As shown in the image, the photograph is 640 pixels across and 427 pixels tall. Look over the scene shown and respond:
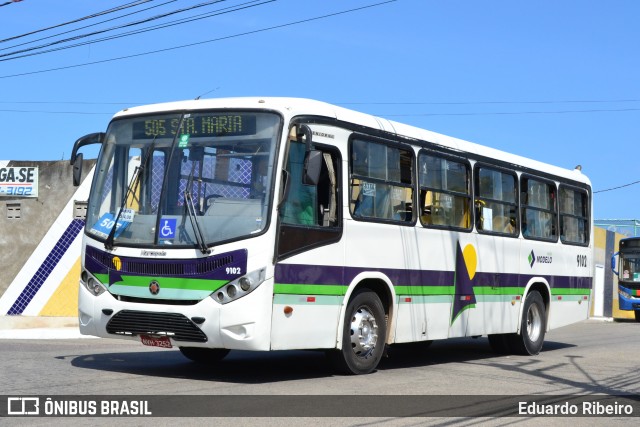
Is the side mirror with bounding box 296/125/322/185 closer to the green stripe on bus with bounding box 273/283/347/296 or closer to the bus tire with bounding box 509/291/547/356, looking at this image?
the green stripe on bus with bounding box 273/283/347/296

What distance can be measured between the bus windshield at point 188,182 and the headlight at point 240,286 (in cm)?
44

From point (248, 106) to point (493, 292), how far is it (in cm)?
594

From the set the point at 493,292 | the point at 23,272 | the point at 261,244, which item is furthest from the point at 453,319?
the point at 23,272

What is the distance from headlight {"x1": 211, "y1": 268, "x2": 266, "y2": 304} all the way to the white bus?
0.01 meters

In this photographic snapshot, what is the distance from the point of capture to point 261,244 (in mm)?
10156

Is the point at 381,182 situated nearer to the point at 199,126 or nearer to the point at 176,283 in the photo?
the point at 199,126

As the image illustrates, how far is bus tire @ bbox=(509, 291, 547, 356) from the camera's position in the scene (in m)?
16.1

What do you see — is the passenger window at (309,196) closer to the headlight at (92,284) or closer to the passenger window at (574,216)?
the headlight at (92,284)

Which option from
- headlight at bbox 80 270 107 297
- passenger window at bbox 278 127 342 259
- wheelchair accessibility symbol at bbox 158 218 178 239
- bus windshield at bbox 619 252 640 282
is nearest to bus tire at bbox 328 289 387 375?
passenger window at bbox 278 127 342 259

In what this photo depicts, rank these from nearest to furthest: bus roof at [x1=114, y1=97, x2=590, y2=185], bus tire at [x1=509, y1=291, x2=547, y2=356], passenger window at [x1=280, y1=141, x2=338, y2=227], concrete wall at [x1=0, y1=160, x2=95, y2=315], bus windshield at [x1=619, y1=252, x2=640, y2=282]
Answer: passenger window at [x1=280, y1=141, x2=338, y2=227] < bus roof at [x1=114, y1=97, x2=590, y2=185] < bus tire at [x1=509, y1=291, x2=547, y2=356] < concrete wall at [x1=0, y1=160, x2=95, y2=315] < bus windshield at [x1=619, y1=252, x2=640, y2=282]

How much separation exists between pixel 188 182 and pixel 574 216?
9.52 meters

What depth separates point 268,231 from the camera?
10211 mm

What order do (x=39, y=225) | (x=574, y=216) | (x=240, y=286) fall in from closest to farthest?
(x=240, y=286), (x=574, y=216), (x=39, y=225)

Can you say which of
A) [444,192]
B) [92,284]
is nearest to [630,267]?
[444,192]
